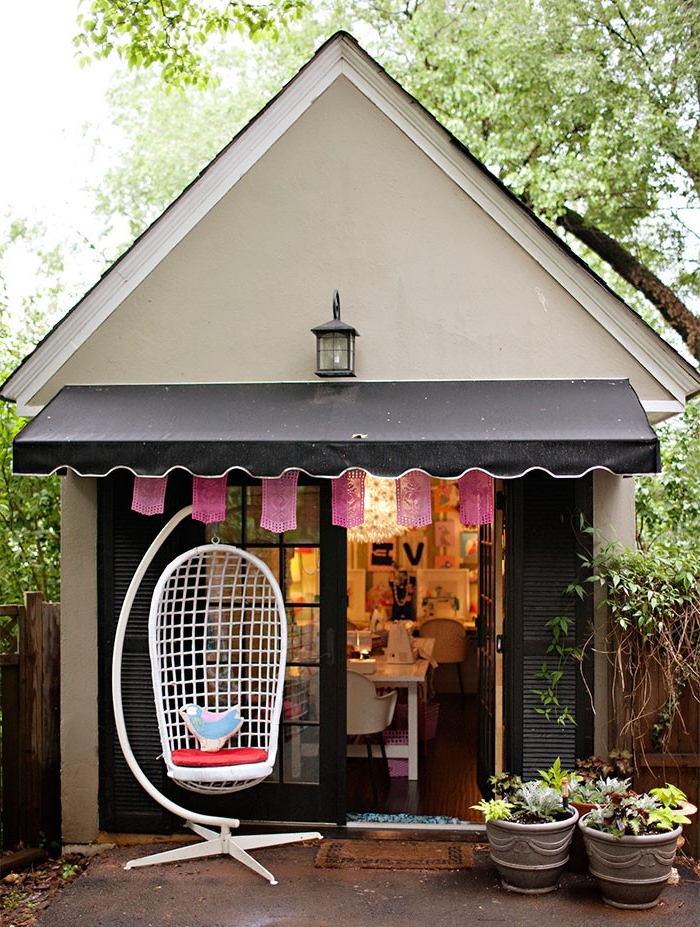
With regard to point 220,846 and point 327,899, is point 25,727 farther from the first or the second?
point 327,899

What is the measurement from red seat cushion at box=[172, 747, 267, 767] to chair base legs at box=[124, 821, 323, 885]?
457mm

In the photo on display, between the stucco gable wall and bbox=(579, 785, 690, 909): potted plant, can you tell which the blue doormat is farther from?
the stucco gable wall

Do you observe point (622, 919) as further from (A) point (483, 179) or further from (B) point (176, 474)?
(A) point (483, 179)

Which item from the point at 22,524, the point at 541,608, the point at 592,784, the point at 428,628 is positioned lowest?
the point at 592,784

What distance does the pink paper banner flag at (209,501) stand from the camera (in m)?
5.93

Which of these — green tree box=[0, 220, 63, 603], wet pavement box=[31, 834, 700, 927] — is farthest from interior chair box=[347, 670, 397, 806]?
green tree box=[0, 220, 63, 603]

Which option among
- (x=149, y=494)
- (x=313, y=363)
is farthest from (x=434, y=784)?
(x=313, y=363)

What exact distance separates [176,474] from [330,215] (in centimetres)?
191

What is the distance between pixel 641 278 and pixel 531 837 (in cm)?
964

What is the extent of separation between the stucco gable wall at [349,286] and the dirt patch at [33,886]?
299 centimetres

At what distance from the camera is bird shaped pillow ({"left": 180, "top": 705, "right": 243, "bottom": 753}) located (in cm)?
584

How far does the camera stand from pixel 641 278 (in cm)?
1330

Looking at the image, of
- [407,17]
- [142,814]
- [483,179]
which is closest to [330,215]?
[483,179]

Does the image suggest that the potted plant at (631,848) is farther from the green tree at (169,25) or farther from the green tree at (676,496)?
the green tree at (169,25)
